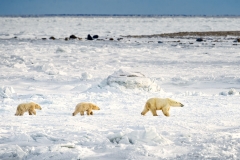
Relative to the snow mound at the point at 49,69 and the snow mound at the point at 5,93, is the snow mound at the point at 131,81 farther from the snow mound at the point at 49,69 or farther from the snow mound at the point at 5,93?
the snow mound at the point at 49,69

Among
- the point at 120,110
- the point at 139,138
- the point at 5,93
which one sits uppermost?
the point at 5,93

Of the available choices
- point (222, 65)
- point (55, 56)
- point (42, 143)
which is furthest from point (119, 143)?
point (55, 56)

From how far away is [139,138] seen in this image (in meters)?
5.52

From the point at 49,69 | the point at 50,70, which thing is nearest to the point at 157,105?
the point at 50,70

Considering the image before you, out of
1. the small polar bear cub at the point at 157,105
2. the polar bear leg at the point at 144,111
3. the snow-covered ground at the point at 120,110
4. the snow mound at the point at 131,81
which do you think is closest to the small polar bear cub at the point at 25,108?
the snow-covered ground at the point at 120,110

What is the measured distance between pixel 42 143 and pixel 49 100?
14.7 ft

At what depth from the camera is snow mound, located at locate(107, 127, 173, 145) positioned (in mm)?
Result: 5469

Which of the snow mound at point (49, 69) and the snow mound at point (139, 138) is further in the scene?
the snow mound at point (49, 69)

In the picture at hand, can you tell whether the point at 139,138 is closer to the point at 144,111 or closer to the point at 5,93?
the point at 144,111

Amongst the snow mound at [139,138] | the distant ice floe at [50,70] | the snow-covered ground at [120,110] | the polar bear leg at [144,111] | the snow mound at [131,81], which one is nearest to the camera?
the snow-covered ground at [120,110]

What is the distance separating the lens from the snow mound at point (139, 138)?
215 inches

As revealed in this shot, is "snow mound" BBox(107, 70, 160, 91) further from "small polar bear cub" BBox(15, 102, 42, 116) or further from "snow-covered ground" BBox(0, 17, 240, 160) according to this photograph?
"small polar bear cub" BBox(15, 102, 42, 116)

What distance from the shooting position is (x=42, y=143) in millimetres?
5547

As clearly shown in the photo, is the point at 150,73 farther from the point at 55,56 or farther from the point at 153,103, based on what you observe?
the point at 153,103
